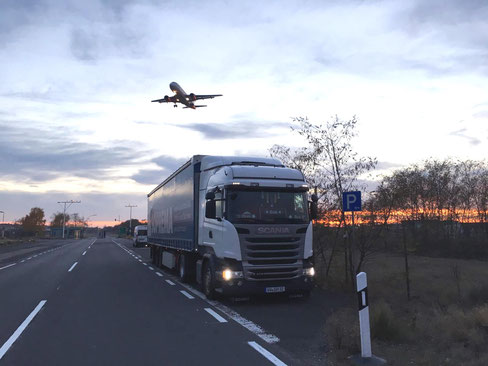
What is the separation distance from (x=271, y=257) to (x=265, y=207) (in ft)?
3.99

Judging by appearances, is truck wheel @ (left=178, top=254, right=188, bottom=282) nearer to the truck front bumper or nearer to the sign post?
the truck front bumper

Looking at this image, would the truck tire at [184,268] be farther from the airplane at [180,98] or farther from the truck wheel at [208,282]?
the airplane at [180,98]

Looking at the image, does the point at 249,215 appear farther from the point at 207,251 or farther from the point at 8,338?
the point at 8,338

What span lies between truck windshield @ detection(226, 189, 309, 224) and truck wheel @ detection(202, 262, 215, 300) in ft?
5.50

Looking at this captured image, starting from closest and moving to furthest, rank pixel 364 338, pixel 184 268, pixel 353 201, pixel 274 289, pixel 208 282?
1. pixel 364 338
2. pixel 274 289
3. pixel 353 201
4. pixel 208 282
5. pixel 184 268

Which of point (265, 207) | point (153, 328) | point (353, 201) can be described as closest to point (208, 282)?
point (265, 207)

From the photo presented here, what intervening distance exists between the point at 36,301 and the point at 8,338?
413cm

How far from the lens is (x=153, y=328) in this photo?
304 inches

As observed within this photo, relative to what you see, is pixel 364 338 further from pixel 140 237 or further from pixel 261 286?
pixel 140 237

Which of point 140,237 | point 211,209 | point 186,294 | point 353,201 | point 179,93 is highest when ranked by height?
point 179,93

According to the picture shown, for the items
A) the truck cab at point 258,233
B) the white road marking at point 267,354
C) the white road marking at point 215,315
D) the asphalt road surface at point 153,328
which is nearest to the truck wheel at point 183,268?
the asphalt road surface at point 153,328

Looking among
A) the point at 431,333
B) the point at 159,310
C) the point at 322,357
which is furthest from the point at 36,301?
the point at 431,333

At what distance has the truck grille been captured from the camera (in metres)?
9.60

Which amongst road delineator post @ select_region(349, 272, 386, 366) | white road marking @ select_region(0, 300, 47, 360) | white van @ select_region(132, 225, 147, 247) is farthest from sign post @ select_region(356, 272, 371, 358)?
white van @ select_region(132, 225, 147, 247)
